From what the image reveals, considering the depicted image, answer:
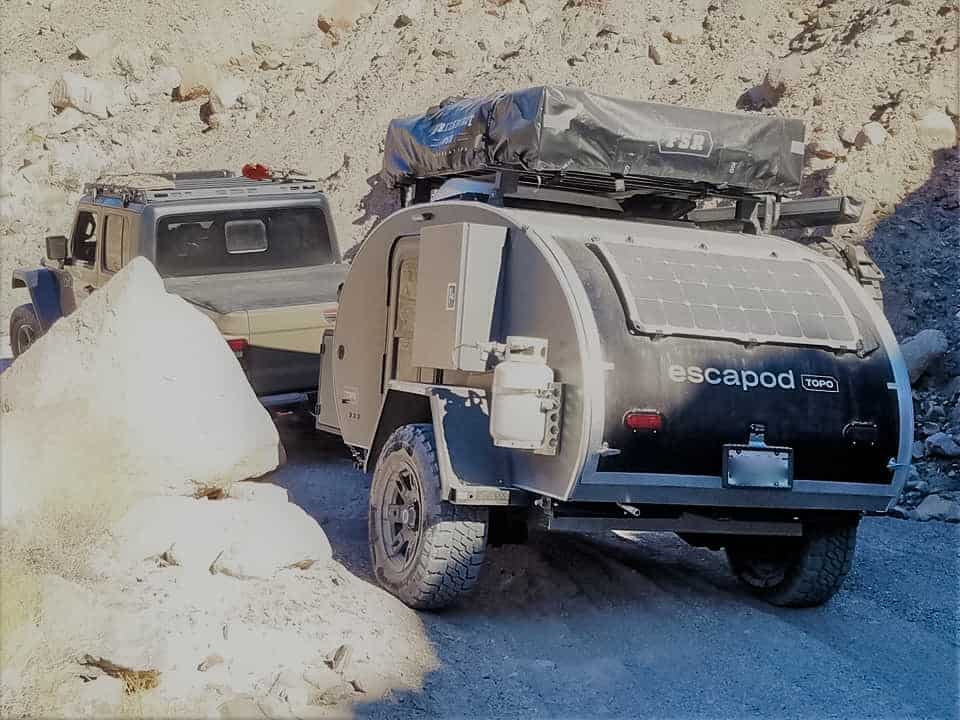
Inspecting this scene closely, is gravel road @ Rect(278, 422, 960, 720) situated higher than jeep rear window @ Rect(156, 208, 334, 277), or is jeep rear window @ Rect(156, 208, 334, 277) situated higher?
jeep rear window @ Rect(156, 208, 334, 277)

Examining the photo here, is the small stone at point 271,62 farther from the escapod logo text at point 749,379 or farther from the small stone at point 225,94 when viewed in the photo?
the escapod logo text at point 749,379

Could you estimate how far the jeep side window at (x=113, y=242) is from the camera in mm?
10492

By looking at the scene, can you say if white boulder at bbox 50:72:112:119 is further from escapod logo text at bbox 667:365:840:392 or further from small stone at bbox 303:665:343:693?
small stone at bbox 303:665:343:693

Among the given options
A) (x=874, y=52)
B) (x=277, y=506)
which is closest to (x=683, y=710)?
(x=277, y=506)

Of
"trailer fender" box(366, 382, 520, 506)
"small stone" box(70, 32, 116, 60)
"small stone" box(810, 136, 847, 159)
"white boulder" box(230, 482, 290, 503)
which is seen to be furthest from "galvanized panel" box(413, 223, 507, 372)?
"small stone" box(70, 32, 116, 60)

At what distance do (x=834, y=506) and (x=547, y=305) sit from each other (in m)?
1.83

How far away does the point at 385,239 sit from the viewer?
7.34 metres

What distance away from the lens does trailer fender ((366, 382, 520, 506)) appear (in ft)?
19.0

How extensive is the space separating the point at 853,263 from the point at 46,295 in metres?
8.19

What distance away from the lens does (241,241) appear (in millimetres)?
10414

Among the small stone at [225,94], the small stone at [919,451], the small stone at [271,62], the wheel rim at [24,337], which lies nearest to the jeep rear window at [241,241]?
the wheel rim at [24,337]

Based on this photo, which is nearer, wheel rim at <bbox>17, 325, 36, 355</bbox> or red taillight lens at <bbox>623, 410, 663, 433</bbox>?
red taillight lens at <bbox>623, 410, 663, 433</bbox>

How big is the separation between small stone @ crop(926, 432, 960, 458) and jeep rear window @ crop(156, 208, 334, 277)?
554 centimetres

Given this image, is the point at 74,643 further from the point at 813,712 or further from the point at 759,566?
the point at 759,566
